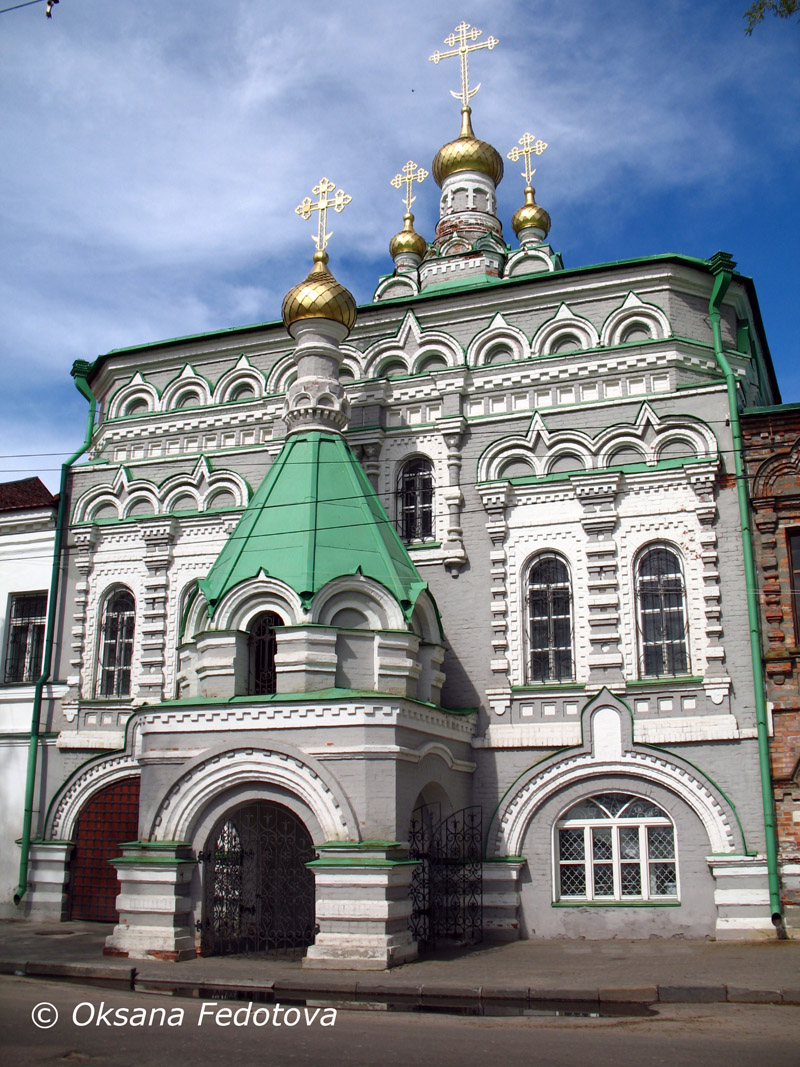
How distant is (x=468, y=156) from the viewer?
19859mm

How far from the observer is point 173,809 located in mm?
11594

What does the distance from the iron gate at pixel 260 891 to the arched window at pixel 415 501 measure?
445 centimetres

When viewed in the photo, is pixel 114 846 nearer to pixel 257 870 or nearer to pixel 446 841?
pixel 257 870

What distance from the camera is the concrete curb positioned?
873cm

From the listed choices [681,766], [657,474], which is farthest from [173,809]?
[657,474]

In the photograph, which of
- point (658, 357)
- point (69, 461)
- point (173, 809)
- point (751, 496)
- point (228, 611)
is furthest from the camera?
point (69, 461)

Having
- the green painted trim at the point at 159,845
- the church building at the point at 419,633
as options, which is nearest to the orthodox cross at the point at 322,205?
the church building at the point at 419,633

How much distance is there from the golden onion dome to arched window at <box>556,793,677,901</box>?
1243cm

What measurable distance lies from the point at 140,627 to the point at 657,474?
7.93 meters

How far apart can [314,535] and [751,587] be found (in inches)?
214

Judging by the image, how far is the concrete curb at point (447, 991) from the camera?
8731 millimetres

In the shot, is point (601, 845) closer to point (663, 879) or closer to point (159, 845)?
point (663, 879)

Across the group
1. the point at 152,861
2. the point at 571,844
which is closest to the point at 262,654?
the point at 152,861

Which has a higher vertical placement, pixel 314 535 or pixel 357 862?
pixel 314 535
